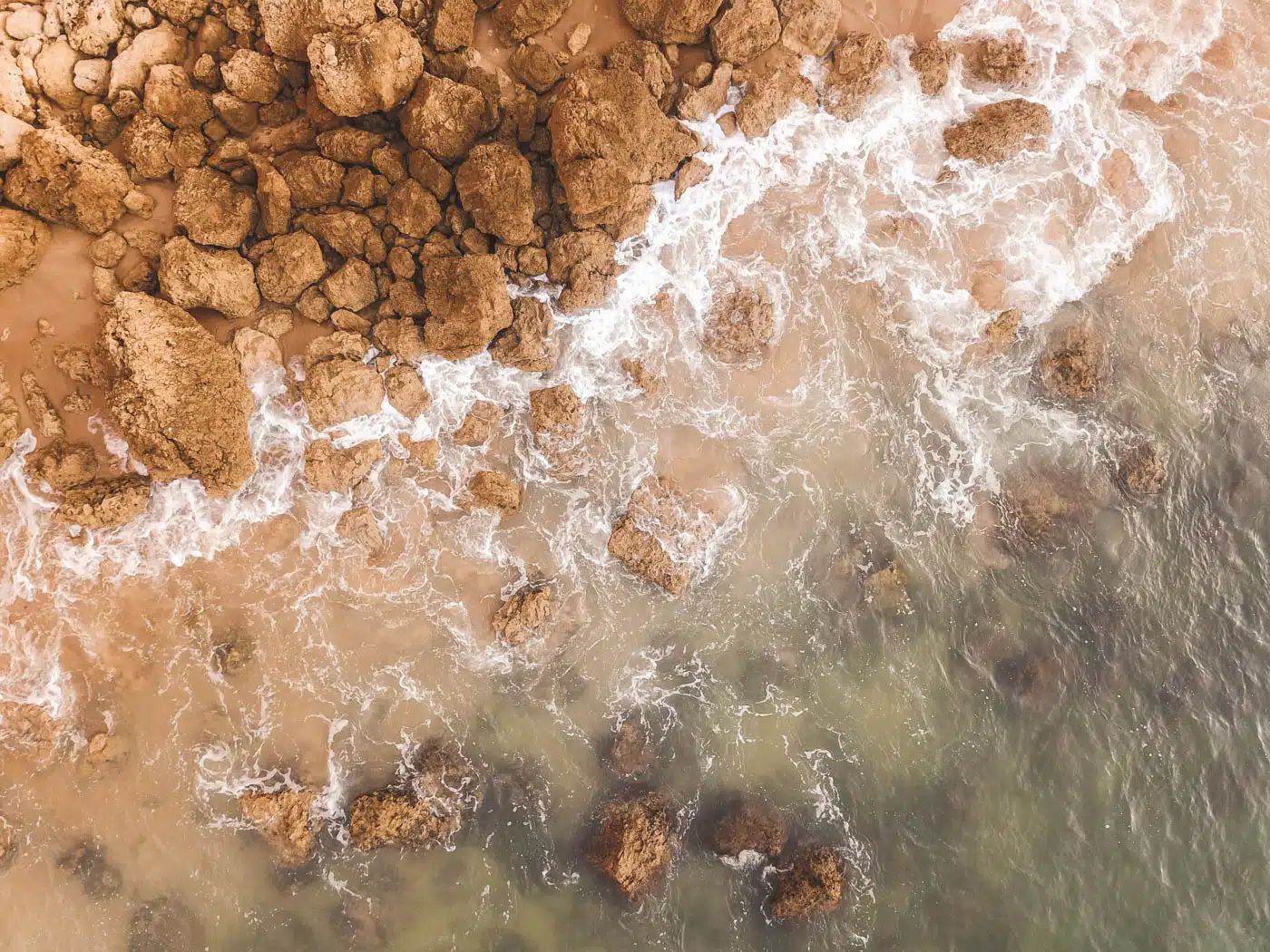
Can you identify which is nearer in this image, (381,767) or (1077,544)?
(381,767)

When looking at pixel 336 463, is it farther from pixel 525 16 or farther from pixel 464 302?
pixel 525 16

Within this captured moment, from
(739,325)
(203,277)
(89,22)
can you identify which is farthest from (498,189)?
(89,22)

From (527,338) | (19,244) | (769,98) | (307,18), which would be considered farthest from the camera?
(769,98)

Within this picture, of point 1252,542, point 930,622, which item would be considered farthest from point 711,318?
point 1252,542

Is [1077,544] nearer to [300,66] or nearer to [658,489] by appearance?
[658,489]

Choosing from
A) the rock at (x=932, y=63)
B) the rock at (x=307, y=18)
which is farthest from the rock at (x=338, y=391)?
the rock at (x=932, y=63)

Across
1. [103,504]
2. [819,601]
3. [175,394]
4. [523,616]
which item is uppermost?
[175,394]

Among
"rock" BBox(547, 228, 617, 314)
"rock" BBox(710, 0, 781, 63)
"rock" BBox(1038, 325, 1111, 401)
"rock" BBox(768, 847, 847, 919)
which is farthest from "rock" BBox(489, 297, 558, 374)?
"rock" BBox(768, 847, 847, 919)
